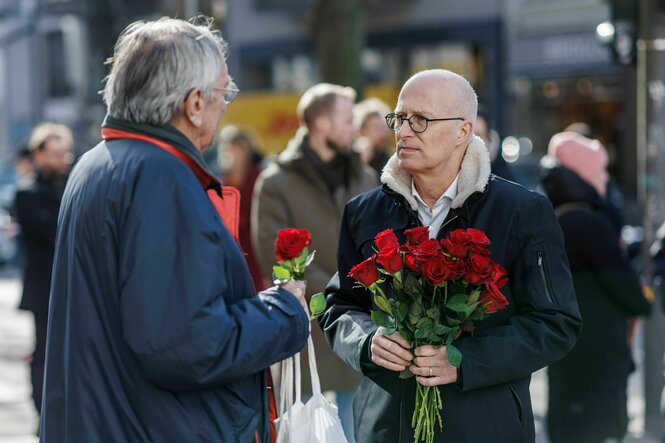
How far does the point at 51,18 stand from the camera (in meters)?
38.5

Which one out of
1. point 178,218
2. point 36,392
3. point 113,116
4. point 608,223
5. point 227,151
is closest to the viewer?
point 178,218

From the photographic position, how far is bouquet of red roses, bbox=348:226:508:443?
2.95 metres

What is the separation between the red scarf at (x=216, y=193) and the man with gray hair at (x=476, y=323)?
0.29m

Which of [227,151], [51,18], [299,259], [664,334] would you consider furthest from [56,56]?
[299,259]

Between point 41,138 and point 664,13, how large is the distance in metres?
4.12

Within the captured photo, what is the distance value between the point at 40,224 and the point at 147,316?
14.0 ft

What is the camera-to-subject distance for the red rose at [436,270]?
2.94m

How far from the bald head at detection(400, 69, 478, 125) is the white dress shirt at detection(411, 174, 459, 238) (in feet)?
0.72

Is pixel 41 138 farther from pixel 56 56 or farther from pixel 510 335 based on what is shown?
pixel 56 56

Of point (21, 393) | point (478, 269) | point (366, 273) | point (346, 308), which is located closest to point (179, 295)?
point (366, 273)

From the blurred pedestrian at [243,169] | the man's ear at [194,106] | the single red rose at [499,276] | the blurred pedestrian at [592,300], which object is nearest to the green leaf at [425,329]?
the single red rose at [499,276]

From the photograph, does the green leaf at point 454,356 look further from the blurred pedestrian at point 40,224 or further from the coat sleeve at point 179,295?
the blurred pedestrian at point 40,224

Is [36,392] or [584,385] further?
[36,392]

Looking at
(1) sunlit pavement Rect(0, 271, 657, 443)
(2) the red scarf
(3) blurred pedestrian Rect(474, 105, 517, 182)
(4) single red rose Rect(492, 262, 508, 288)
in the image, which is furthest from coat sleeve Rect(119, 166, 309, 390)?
(1) sunlit pavement Rect(0, 271, 657, 443)
